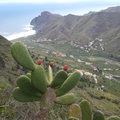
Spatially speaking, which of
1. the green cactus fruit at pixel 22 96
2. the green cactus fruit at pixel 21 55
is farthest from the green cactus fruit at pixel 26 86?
the green cactus fruit at pixel 21 55

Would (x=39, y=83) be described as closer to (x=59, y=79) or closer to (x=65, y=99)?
(x=59, y=79)

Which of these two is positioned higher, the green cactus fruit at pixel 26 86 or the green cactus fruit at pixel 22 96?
the green cactus fruit at pixel 26 86

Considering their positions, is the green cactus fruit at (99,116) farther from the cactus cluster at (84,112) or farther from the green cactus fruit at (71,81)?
the green cactus fruit at (71,81)

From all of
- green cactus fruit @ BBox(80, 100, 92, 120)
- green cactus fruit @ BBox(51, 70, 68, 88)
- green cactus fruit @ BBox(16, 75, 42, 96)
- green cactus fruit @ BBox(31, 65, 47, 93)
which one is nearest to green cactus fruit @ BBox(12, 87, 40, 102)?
green cactus fruit @ BBox(16, 75, 42, 96)

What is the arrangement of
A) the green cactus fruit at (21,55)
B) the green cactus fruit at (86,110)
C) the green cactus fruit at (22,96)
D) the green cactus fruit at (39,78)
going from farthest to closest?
the green cactus fruit at (22,96)
the green cactus fruit at (86,110)
the green cactus fruit at (39,78)
the green cactus fruit at (21,55)

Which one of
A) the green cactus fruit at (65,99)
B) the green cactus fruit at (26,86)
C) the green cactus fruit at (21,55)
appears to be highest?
the green cactus fruit at (21,55)

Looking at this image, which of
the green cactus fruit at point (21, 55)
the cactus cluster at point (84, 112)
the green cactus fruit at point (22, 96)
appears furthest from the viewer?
the green cactus fruit at point (22, 96)

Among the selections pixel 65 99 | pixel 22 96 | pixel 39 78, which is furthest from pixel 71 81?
pixel 22 96
